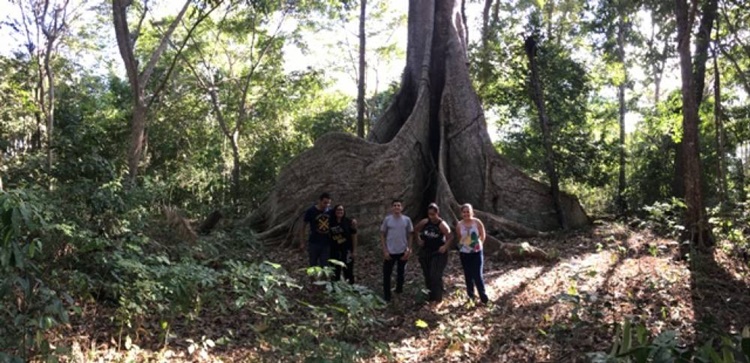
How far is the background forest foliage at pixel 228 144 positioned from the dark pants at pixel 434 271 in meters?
1.53

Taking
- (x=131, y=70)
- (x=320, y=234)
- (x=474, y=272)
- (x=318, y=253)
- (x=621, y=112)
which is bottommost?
(x=474, y=272)

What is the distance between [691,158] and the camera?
8.08m

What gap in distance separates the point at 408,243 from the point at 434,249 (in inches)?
15.3

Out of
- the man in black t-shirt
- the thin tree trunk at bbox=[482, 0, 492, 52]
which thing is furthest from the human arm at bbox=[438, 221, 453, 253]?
the thin tree trunk at bbox=[482, 0, 492, 52]

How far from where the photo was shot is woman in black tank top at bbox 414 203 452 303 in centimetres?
698

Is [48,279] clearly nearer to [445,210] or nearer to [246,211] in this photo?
[445,210]

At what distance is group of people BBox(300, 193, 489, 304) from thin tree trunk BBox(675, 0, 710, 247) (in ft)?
11.0

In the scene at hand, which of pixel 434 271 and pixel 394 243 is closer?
pixel 434 271

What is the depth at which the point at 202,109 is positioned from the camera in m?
19.4

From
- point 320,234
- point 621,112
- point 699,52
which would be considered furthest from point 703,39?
point 621,112

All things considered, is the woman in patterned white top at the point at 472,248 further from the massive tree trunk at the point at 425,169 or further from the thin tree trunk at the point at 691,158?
the thin tree trunk at the point at 691,158

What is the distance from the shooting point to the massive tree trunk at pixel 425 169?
10.3 meters

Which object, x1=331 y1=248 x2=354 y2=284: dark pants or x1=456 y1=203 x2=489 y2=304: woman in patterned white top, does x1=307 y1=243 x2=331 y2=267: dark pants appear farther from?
x1=456 y1=203 x2=489 y2=304: woman in patterned white top

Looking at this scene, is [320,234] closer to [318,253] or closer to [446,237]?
[318,253]
